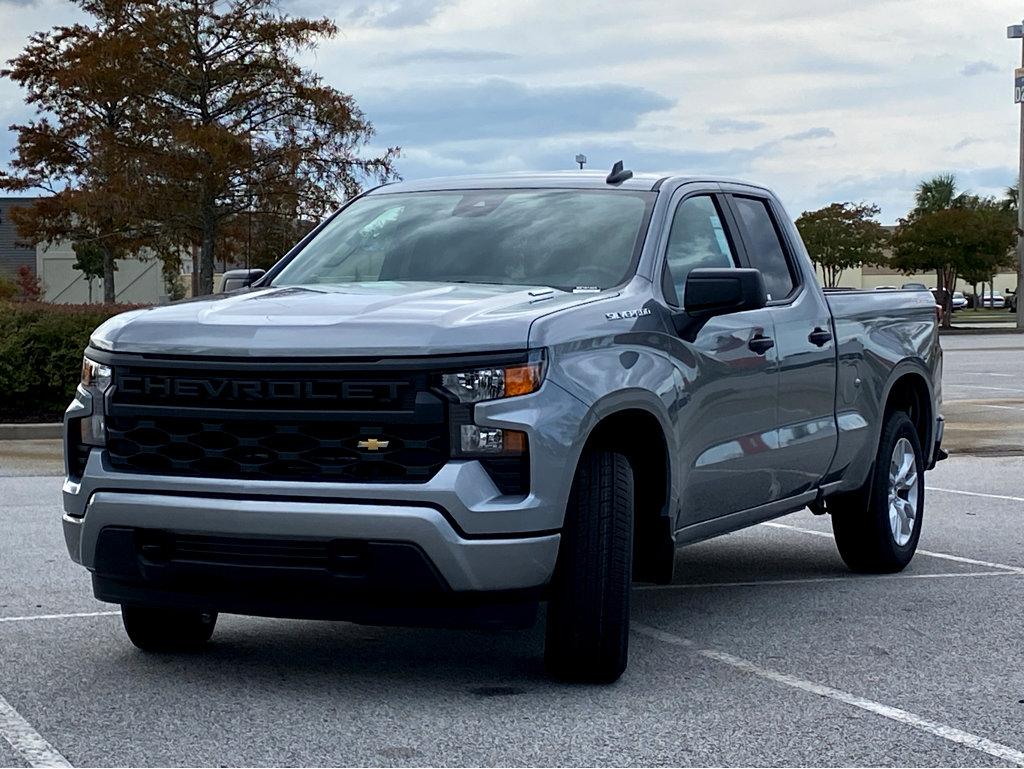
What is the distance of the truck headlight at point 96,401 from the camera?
600cm

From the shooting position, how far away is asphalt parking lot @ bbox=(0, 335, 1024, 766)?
520 cm

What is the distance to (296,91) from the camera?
36.6 meters

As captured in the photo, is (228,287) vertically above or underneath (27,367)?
above

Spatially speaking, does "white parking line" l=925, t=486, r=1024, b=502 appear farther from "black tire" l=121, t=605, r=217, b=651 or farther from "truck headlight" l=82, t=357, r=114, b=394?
"truck headlight" l=82, t=357, r=114, b=394

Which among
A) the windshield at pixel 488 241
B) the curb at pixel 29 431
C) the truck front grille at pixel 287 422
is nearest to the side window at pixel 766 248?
the windshield at pixel 488 241

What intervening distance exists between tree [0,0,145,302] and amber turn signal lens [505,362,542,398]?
31.5m

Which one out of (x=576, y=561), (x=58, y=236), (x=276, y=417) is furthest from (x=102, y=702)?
(x=58, y=236)

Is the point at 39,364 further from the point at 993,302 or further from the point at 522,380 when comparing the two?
the point at 993,302

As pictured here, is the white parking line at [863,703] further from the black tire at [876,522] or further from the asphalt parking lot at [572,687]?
the black tire at [876,522]

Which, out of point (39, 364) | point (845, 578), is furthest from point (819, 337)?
point (39, 364)

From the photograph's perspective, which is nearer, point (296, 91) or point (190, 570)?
point (190, 570)

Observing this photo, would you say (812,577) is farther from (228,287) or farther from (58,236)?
(58,236)

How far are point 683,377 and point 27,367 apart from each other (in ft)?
43.4

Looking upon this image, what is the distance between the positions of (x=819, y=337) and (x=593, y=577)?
2.71 m
